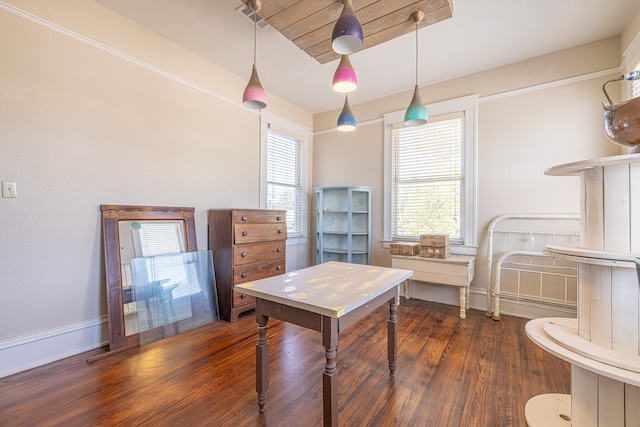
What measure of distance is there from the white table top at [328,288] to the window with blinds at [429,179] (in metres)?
1.89

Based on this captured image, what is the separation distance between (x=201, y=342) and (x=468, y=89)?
3980mm

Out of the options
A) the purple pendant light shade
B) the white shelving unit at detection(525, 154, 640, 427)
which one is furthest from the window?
the white shelving unit at detection(525, 154, 640, 427)

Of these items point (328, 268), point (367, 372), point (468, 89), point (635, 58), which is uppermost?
point (468, 89)

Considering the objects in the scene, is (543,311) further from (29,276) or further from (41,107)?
(41,107)

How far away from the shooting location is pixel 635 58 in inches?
87.8

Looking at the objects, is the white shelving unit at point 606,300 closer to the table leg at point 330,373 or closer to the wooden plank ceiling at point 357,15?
the table leg at point 330,373

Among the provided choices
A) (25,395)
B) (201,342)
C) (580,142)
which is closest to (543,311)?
(580,142)

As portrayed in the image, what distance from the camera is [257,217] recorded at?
3123 millimetres

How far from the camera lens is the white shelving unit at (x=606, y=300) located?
1094 millimetres

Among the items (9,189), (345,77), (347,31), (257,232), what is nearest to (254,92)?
(345,77)

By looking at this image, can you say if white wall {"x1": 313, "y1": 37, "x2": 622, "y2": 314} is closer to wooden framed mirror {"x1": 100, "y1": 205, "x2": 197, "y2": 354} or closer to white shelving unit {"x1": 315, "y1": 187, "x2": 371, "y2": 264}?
white shelving unit {"x1": 315, "y1": 187, "x2": 371, "y2": 264}

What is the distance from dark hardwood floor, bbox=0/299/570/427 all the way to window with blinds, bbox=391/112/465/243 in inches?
56.8

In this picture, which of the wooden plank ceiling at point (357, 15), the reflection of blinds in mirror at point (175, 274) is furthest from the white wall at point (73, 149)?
the wooden plank ceiling at point (357, 15)

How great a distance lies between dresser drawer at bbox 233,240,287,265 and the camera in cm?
290
